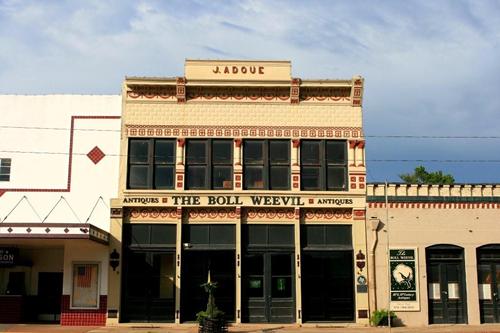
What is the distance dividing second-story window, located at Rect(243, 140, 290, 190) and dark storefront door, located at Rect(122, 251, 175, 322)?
4.87m

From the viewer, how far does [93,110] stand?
28.1m

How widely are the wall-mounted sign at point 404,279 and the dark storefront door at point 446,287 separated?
717 mm

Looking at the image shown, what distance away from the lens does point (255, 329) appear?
82.1 feet

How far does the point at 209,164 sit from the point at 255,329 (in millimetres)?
7317

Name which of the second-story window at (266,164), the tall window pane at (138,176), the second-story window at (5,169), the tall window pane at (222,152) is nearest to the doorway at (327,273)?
the second-story window at (266,164)

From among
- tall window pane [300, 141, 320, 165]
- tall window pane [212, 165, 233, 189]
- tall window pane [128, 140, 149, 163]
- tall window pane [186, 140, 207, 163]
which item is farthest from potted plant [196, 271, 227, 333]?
tall window pane [300, 141, 320, 165]

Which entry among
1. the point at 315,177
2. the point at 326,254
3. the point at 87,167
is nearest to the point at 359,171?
the point at 315,177

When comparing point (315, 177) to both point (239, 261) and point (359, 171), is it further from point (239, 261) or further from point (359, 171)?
point (239, 261)

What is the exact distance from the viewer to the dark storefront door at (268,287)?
26.5 metres

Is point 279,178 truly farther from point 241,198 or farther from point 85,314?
point 85,314

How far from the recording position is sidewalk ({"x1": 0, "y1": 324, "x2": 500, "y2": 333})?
24.2 m

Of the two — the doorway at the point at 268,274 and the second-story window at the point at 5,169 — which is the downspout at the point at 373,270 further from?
the second-story window at the point at 5,169

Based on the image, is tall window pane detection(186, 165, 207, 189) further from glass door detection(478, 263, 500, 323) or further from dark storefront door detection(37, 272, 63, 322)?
glass door detection(478, 263, 500, 323)

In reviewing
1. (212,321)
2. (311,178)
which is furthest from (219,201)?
(212,321)
